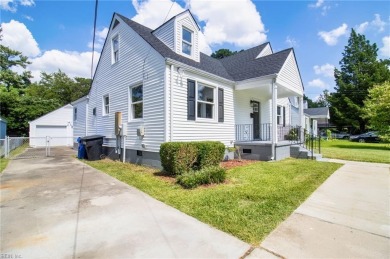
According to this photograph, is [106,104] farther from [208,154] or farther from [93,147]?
[208,154]

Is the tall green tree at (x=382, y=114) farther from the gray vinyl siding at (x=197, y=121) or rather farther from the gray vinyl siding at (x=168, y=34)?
the gray vinyl siding at (x=168, y=34)

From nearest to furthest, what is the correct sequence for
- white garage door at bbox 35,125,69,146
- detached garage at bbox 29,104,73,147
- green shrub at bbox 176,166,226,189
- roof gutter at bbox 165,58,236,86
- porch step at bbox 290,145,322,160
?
1. green shrub at bbox 176,166,226,189
2. roof gutter at bbox 165,58,236,86
3. porch step at bbox 290,145,322,160
4. detached garage at bbox 29,104,73,147
5. white garage door at bbox 35,125,69,146

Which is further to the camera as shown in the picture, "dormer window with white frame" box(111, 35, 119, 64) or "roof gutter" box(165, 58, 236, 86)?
"dormer window with white frame" box(111, 35, 119, 64)

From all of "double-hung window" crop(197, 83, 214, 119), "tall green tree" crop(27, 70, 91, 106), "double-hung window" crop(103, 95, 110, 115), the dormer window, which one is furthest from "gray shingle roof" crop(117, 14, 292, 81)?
"tall green tree" crop(27, 70, 91, 106)

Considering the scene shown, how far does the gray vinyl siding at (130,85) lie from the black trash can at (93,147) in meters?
0.50

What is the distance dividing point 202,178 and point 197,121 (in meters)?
3.46

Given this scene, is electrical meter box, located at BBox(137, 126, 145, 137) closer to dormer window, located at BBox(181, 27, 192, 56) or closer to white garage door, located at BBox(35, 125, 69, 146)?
dormer window, located at BBox(181, 27, 192, 56)

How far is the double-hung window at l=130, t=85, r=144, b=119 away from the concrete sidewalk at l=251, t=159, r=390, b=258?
7083 millimetres

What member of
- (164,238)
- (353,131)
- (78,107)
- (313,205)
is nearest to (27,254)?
(164,238)

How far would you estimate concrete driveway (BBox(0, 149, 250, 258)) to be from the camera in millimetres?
2502

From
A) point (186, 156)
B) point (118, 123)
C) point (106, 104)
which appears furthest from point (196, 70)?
point (106, 104)

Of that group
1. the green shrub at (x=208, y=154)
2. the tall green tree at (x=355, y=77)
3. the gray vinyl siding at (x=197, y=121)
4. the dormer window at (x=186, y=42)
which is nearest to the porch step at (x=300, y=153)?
the gray vinyl siding at (x=197, y=121)

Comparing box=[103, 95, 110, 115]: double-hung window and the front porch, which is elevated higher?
box=[103, 95, 110, 115]: double-hung window

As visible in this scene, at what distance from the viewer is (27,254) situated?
245 centimetres
